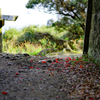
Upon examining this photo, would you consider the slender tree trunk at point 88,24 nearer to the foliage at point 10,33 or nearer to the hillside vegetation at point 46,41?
the hillside vegetation at point 46,41

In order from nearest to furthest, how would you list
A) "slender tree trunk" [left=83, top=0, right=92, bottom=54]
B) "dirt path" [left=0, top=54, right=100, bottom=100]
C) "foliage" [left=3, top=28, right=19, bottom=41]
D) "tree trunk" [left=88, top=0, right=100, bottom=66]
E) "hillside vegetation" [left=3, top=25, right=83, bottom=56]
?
1. "dirt path" [left=0, top=54, right=100, bottom=100]
2. "tree trunk" [left=88, top=0, right=100, bottom=66]
3. "slender tree trunk" [left=83, top=0, right=92, bottom=54]
4. "hillside vegetation" [left=3, top=25, right=83, bottom=56]
5. "foliage" [left=3, top=28, right=19, bottom=41]

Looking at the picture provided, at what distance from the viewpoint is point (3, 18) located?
18.6 ft

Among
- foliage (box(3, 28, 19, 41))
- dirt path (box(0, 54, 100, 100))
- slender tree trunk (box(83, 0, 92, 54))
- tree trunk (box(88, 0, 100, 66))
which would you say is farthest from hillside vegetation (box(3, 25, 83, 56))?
dirt path (box(0, 54, 100, 100))

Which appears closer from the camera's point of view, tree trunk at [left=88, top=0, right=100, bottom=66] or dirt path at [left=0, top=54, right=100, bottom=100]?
dirt path at [left=0, top=54, right=100, bottom=100]

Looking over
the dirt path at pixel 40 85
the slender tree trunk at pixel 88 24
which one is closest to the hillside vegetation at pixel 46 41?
the slender tree trunk at pixel 88 24

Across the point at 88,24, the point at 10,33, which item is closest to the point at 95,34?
the point at 88,24

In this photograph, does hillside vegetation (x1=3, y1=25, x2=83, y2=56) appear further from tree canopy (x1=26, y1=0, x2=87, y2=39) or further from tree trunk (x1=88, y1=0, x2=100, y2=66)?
tree trunk (x1=88, y1=0, x2=100, y2=66)

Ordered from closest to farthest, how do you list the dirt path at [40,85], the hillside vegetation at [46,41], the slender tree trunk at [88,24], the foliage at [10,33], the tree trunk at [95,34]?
the dirt path at [40,85] → the tree trunk at [95,34] → the slender tree trunk at [88,24] → the hillside vegetation at [46,41] → the foliage at [10,33]

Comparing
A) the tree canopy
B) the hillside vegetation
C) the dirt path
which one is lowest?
the dirt path

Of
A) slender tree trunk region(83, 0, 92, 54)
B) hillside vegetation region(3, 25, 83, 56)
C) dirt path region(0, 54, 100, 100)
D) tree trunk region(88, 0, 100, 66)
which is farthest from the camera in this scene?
hillside vegetation region(3, 25, 83, 56)

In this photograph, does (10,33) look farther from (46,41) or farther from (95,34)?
(95,34)

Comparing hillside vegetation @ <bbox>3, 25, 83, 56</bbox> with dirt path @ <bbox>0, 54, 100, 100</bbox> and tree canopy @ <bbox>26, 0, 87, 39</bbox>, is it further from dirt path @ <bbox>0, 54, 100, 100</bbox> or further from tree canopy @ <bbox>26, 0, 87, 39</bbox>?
dirt path @ <bbox>0, 54, 100, 100</bbox>

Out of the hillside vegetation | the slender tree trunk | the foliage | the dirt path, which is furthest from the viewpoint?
the foliage

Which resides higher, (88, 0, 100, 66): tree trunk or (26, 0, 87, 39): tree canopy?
(26, 0, 87, 39): tree canopy
